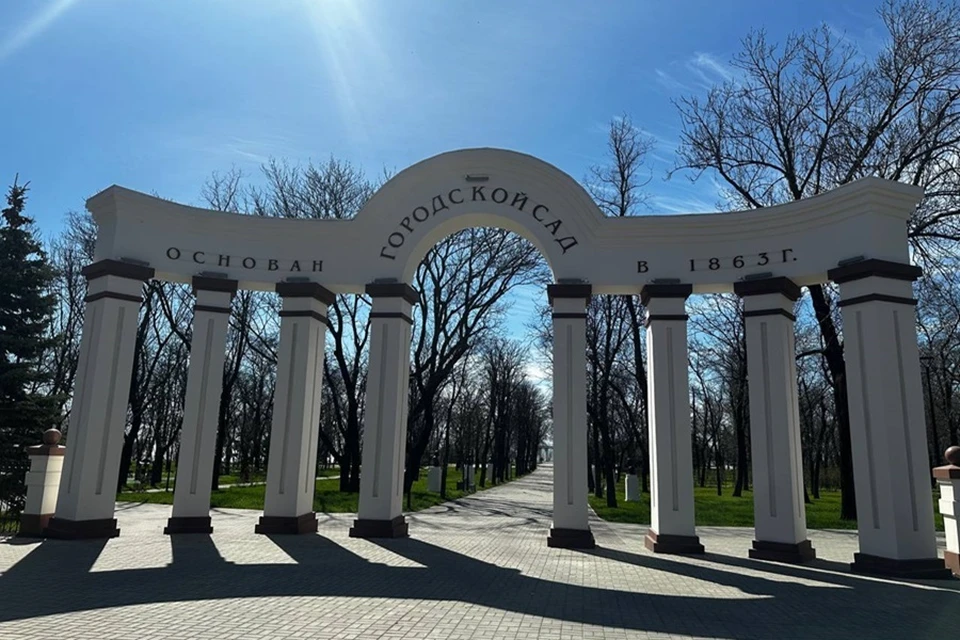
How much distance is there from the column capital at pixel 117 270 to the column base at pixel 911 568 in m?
12.5

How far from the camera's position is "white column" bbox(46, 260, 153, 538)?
396 inches

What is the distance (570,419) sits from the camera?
10.5m

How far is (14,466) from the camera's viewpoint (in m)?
15.4

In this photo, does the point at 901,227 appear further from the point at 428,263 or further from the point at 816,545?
the point at 428,263

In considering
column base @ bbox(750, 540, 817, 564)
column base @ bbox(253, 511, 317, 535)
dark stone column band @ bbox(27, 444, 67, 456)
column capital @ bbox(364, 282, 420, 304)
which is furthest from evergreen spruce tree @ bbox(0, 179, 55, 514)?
column base @ bbox(750, 540, 817, 564)

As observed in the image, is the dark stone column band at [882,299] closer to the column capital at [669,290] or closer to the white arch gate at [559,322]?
the white arch gate at [559,322]

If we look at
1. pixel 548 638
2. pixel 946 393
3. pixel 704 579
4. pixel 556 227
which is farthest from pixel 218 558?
pixel 946 393

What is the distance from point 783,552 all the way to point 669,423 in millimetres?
2540

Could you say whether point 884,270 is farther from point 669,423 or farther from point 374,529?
point 374,529

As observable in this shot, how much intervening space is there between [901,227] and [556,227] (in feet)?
17.8

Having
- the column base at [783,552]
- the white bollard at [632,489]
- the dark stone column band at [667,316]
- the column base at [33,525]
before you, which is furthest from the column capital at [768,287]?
the white bollard at [632,489]

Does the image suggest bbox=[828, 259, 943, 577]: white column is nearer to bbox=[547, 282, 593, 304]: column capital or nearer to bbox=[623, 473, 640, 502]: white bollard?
bbox=[547, 282, 593, 304]: column capital

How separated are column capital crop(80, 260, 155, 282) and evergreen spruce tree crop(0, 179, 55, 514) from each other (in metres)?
7.35

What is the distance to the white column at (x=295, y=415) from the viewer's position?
11250 millimetres
